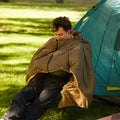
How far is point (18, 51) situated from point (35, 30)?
3824 mm

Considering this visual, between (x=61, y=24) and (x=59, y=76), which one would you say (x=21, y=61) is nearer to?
(x=59, y=76)

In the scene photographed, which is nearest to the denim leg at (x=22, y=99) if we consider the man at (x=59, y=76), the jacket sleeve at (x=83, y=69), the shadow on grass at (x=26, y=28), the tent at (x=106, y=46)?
the man at (x=59, y=76)

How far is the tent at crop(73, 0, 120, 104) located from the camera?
4781 mm

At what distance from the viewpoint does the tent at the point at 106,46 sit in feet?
15.7

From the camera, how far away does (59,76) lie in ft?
12.7

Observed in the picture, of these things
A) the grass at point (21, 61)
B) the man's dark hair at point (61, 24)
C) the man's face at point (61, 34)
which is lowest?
the grass at point (21, 61)

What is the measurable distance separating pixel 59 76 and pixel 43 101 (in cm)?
43

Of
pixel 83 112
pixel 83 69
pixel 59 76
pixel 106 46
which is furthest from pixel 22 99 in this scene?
pixel 106 46

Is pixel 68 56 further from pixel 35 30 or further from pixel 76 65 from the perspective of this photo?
pixel 35 30

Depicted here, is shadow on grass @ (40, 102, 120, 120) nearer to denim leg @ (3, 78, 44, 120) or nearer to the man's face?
denim leg @ (3, 78, 44, 120)

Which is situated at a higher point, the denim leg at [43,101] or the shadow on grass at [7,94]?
the denim leg at [43,101]

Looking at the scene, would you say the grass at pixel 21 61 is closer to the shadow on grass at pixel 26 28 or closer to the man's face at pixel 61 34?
the shadow on grass at pixel 26 28

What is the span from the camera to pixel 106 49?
486 cm

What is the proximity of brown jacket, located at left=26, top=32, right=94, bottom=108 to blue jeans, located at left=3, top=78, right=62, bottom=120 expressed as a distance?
0.45ft
